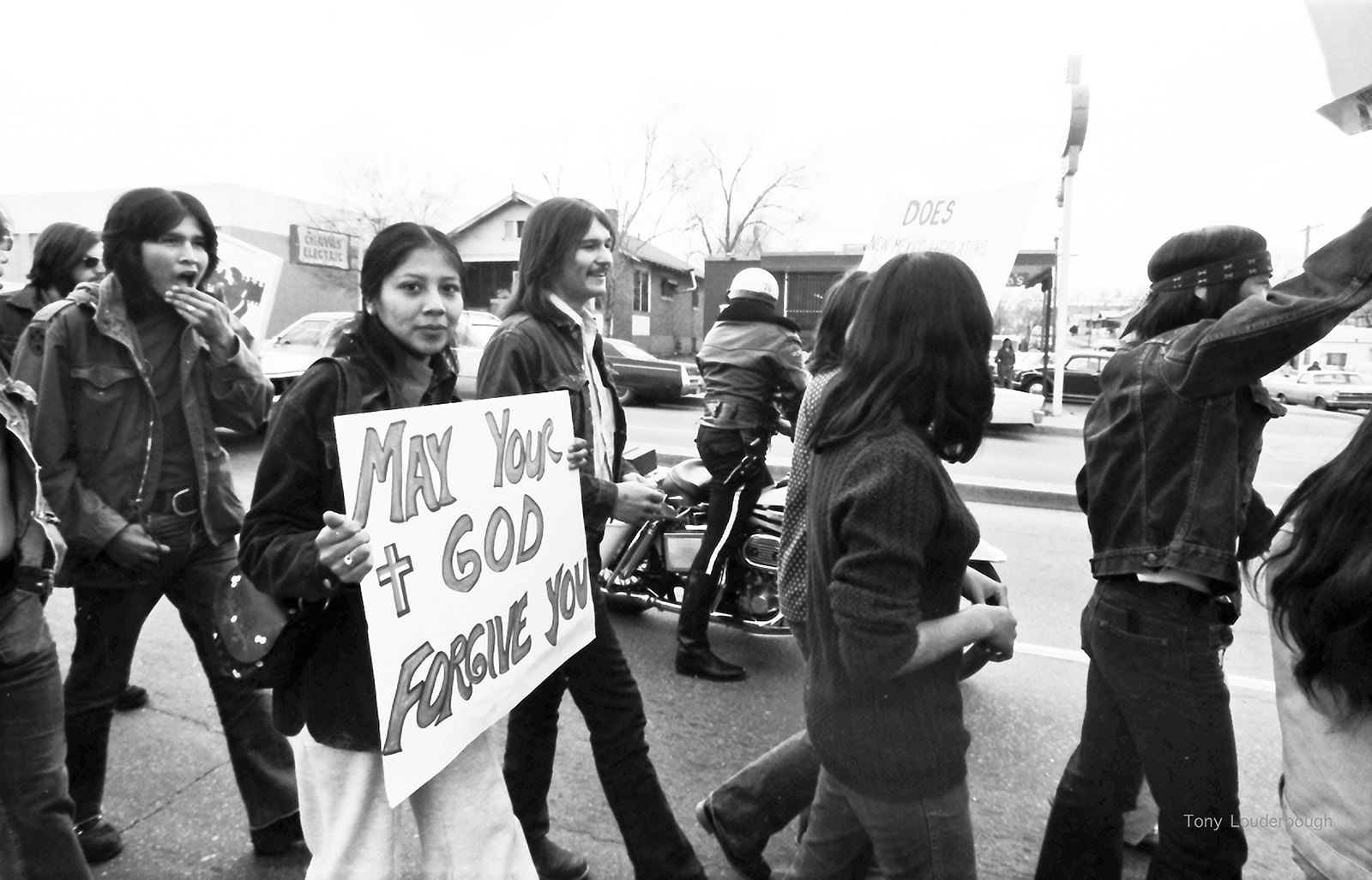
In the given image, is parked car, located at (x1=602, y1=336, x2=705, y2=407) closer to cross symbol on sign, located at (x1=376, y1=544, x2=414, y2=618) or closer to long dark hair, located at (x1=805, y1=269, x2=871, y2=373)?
long dark hair, located at (x1=805, y1=269, x2=871, y2=373)

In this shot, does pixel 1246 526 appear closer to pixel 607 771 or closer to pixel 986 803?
pixel 986 803

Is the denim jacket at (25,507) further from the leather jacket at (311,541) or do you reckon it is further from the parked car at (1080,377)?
the parked car at (1080,377)

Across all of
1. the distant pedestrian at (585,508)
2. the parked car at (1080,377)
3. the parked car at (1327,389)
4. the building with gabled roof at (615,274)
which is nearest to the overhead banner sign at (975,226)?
the distant pedestrian at (585,508)

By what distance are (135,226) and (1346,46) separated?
8.87 feet

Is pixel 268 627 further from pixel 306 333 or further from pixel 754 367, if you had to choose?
pixel 306 333

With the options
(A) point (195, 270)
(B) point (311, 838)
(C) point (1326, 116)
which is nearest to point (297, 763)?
(B) point (311, 838)

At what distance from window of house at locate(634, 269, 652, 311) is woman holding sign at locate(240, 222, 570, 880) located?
3689cm

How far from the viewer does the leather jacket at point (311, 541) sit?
1708 mm

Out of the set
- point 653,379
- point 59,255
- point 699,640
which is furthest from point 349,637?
point 653,379

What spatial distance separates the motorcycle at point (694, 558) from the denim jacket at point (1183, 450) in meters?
1.77

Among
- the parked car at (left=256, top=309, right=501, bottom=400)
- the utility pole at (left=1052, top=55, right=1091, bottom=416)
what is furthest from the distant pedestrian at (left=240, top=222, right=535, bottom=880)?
the utility pole at (left=1052, top=55, right=1091, bottom=416)

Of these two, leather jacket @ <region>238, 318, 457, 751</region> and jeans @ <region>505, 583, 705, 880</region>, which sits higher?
leather jacket @ <region>238, 318, 457, 751</region>

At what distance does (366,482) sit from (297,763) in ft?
2.15

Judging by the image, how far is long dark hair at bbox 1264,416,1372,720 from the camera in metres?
1.13
